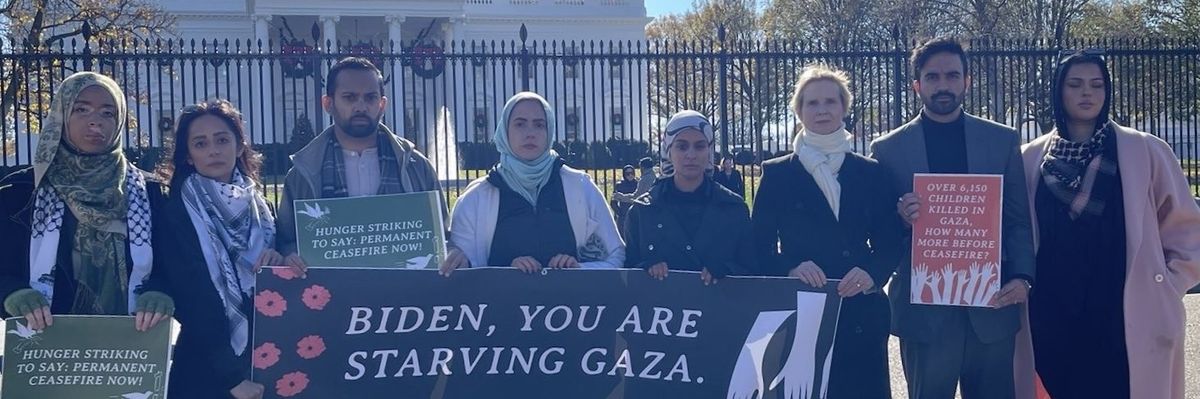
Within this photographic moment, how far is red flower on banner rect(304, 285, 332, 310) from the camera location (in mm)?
4238

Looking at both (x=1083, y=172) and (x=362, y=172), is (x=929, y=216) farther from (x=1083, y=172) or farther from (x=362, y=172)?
(x=362, y=172)

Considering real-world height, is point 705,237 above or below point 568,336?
above

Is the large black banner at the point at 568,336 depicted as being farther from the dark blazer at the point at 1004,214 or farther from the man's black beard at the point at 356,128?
the man's black beard at the point at 356,128

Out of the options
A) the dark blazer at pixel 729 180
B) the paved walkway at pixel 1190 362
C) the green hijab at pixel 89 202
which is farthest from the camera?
the dark blazer at pixel 729 180

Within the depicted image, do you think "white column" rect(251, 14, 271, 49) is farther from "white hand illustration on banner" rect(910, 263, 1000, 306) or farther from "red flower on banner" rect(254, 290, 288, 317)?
"white hand illustration on banner" rect(910, 263, 1000, 306)

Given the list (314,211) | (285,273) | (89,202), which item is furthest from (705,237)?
(89,202)

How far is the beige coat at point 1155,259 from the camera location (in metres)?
4.32

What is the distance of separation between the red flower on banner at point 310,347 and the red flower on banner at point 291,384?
8cm

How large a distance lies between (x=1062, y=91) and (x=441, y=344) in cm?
277

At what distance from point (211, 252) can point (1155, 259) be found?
3724 mm

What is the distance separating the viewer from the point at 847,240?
172 inches

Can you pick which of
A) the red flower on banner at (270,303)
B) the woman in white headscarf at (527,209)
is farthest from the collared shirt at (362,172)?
the red flower on banner at (270,303)

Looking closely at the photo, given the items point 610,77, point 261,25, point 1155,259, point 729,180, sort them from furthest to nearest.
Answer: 1. point 261,25
2. point 610,77
3. point 729,180
4. point 1155,259

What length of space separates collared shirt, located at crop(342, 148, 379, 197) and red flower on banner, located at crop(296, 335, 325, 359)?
609 mm
